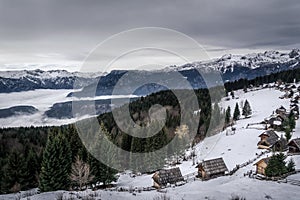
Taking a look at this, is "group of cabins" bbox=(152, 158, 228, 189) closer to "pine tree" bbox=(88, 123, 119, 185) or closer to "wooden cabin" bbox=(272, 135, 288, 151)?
"pine tree" bbox=(88, 123, 119, 185)

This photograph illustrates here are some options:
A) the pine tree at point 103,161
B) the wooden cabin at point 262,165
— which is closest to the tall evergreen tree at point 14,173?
the pine tree at point 103,161

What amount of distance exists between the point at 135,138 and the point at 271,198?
60.6 meters

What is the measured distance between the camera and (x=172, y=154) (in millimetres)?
79688

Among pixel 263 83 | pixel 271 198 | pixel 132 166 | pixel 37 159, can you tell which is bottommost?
pixel 132 166

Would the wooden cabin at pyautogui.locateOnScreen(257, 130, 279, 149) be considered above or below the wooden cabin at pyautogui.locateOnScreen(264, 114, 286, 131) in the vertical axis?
below

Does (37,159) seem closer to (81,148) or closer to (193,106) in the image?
(81,148)

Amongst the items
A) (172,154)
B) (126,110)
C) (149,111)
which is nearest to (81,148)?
(172,154)

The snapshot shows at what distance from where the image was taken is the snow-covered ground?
19.0 metres

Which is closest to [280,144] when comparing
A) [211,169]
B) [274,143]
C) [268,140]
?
[274,143]

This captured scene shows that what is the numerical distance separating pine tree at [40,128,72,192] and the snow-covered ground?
265 inches

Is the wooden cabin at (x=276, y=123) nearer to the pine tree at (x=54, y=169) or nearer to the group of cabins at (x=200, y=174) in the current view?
the group of cabins at (x=200, y=174)

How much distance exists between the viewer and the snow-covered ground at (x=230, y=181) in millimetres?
18969

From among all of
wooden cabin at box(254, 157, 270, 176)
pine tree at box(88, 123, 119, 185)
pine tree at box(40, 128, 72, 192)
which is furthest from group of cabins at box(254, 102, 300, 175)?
pine tree at box(40, 128, 72, 192)

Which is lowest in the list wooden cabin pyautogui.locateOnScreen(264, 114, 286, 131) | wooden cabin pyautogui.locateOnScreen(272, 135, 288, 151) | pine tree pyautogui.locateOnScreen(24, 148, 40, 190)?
pine tree pyautogui.locateOnScreen(24, 148, 40, 190)
